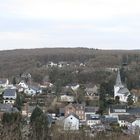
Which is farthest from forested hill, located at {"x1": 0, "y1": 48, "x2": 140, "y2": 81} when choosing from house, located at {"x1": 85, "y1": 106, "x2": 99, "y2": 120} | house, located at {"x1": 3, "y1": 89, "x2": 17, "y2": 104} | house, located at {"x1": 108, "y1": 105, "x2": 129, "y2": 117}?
house, located at {"x1": 85, "y1": 106, "x2": 99, "y2": 120}

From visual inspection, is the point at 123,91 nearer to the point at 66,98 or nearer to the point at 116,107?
the point at 66,98

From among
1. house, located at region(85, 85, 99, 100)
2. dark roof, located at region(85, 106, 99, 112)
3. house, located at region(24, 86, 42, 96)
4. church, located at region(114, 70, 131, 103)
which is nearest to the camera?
dark roof, located at region(85, 106, 99, 112)

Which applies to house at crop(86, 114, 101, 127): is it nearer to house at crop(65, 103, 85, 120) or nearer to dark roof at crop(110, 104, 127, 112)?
house at crop(65, 103, 85, 120)

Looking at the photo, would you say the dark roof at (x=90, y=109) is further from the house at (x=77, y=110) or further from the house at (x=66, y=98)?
the house at (x=66, y=98)

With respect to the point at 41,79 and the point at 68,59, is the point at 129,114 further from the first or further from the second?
the point at 68,59

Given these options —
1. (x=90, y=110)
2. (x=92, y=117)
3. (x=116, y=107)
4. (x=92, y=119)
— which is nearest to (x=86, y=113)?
(x=90, y=110)

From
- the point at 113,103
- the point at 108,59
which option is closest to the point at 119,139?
the point at 113,103

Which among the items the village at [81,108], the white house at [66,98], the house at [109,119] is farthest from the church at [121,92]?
the house at [109,119]

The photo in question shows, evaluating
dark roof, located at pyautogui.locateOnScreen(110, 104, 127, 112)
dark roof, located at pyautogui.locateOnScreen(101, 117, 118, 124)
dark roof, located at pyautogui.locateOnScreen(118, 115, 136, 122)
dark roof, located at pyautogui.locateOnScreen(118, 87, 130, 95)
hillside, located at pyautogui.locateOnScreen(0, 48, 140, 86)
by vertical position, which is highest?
hillside, located at pyautogui.locateOnScreen(0, 48, 140, 86)
